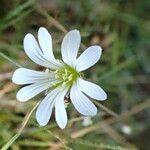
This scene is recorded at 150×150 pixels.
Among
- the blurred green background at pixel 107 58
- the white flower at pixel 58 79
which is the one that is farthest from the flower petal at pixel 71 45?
the blurred green background at pixel 107 58

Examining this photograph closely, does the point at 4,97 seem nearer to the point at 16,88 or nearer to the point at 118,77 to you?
the point at 16,88

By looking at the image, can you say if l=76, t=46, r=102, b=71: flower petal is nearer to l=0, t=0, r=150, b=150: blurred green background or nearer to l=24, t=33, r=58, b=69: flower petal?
l=24, t=33, r=58, b=69: flower petal

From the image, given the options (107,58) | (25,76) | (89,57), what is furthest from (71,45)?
(107,58)

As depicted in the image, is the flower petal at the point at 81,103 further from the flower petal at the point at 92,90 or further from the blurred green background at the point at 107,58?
the blurred green background at the point at 107,58

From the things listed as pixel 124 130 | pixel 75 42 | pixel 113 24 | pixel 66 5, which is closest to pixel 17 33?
pixel 66 5

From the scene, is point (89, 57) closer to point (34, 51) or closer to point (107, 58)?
point (34, 51)

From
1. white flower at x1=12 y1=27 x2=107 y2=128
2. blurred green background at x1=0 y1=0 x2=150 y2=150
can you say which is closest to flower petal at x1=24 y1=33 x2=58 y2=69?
white flower at x1=12 y1=27 x2=107 y2=128
